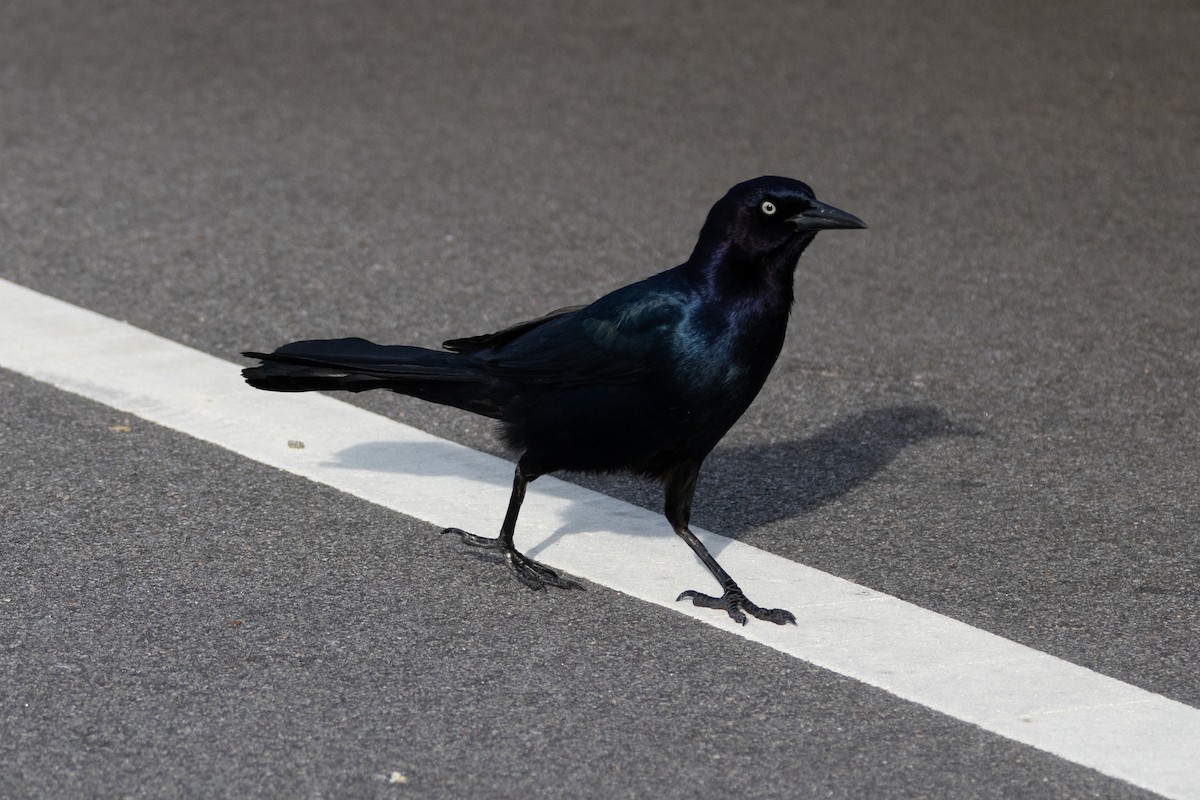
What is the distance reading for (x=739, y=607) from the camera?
442 cm

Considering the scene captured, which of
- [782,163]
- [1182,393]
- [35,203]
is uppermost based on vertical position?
[1182,393]

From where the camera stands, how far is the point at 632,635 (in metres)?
4.28

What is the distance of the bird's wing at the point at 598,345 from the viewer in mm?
4359

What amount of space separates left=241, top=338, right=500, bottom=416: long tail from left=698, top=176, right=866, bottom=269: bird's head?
2.42ft

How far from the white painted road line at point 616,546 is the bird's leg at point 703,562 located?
0.12ft

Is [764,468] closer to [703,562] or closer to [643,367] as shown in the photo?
[703,562]

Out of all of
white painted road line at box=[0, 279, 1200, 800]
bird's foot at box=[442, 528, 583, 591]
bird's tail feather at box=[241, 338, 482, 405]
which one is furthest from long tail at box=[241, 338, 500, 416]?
white painted road line at box=[0, 279, 1200, 800]

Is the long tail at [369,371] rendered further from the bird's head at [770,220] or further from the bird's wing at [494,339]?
the bird's head at [770,220]

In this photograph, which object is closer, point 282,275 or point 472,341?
point 472,341

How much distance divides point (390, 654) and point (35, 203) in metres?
4.74


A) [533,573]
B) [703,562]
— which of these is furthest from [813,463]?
[533,573]

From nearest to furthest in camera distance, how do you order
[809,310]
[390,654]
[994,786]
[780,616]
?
[994,786], [390,654], [780,616], [809,310]

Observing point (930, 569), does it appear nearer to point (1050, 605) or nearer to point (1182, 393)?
point (1050, 605)

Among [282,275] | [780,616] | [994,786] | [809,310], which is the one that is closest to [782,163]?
[809,310]
